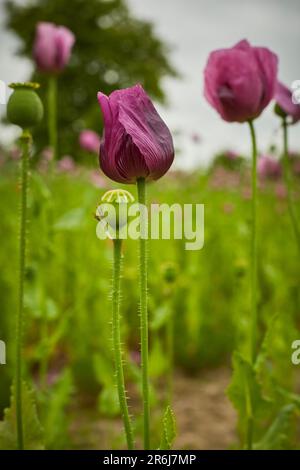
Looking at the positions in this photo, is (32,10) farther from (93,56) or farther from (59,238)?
(59,238)

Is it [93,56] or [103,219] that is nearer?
[103,219]

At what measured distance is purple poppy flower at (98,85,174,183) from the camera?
528mm

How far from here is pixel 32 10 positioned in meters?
12.3

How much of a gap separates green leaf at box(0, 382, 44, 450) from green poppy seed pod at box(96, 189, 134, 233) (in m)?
0.29

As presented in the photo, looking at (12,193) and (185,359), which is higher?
(12,193)

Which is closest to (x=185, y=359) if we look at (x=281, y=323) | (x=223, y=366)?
(x=223, y=366)

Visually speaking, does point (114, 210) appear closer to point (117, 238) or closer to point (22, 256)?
point (117, 238)

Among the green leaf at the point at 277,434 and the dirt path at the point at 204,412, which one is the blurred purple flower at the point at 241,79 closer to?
the green leaf at the point at 277,434

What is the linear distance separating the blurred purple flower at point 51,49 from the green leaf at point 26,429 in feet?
2.89

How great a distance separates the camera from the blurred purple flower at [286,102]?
885 millimetres

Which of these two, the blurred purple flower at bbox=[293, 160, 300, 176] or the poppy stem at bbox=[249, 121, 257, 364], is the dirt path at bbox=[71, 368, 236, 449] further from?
the blurred purple flower at bbox=[293, 160, 300, 176]

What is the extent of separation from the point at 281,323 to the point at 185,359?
1.34ft

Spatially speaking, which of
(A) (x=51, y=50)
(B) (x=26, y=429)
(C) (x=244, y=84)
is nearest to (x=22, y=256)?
(B) (x=26, y=429)

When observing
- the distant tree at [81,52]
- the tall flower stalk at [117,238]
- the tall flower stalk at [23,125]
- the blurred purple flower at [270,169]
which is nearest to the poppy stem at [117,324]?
the tall flower stalk at [117,238]
